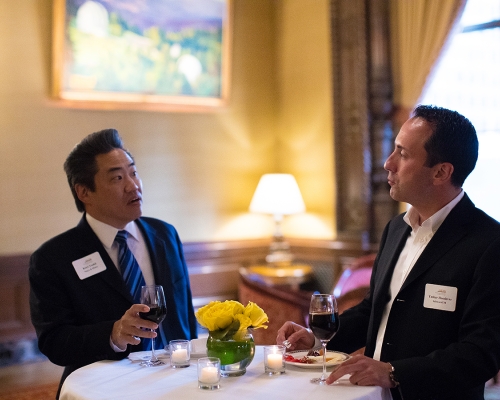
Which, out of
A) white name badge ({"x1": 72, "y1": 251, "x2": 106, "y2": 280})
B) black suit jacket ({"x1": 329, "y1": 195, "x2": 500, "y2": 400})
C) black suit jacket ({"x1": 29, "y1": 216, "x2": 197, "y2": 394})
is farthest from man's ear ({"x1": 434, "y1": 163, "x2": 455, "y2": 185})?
white name badge ({"x1": 72, "y1": 251, "x2": 106, "y2": 280})

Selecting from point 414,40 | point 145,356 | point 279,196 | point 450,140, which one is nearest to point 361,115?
point 414,40

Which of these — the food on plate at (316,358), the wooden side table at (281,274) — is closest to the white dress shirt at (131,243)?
the food on plate at (316,358)

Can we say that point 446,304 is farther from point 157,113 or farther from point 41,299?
point 157,113

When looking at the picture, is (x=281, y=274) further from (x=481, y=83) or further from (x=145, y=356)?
(x=145, y=356)

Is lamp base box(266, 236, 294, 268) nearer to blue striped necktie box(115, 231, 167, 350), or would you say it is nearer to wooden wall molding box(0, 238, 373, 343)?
wooden wall molding box(0, 238, 373, 343)

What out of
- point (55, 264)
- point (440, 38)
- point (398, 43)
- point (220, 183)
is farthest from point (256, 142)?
point (55, 264)

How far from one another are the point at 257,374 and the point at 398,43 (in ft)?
14.5

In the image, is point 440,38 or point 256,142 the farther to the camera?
point 256,142

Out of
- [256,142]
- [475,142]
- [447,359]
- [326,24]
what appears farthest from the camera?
[256,142]

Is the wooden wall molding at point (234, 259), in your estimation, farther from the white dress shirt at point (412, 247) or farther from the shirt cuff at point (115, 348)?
the shirt cuff at point (115, 348)

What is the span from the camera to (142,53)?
6.05 metres

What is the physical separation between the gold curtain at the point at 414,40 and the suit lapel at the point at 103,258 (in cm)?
366

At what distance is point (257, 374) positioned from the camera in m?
2.17

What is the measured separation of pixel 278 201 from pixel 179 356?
411 cm
